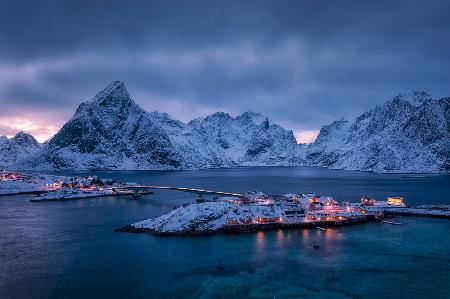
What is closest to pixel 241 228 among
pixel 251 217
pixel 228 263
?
pixel 251 217

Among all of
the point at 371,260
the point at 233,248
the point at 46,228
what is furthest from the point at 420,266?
the point at 46,228

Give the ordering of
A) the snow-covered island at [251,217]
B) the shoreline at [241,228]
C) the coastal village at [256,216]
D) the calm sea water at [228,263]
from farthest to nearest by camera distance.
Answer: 1. the coastal village at [256,216]
2. the snow-covered island at [251,217]
3. the shoreline at [241,228]
4. the calm sea water at [228,263]

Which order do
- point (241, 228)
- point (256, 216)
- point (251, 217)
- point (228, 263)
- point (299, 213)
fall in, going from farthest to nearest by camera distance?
1. point (299, 213)
2. point (256, 216)
3. point (251, 217)
4. point (241, 228)
5. point (228, 263)

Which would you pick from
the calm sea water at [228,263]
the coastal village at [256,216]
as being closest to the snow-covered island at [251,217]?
the coastal village at [256,216]

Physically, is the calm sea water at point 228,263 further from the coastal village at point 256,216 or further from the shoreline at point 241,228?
the coastal village at point 256,216

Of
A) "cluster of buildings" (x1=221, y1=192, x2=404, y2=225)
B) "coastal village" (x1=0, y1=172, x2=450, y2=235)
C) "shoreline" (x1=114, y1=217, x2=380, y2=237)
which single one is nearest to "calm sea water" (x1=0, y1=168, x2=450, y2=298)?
"shoreline" (x1=114, y1=217, x2=380, y2=237)

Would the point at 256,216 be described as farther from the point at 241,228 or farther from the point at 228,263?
the point at 228,263
